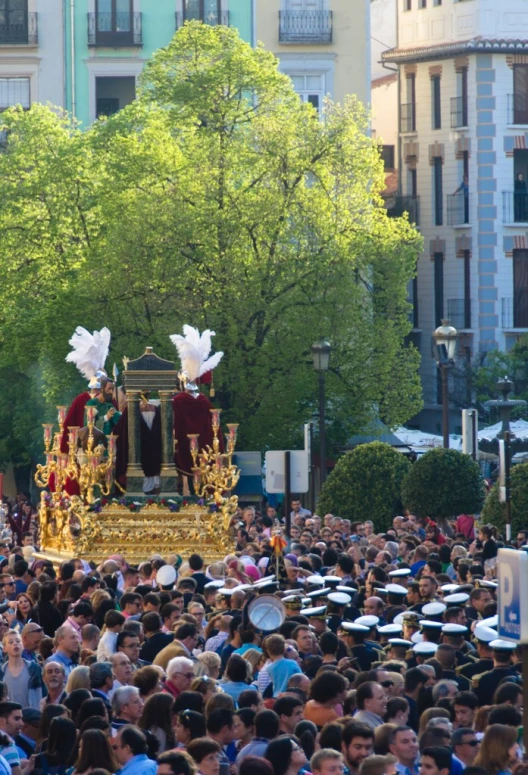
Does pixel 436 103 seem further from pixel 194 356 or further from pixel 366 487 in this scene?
pixel 194 356

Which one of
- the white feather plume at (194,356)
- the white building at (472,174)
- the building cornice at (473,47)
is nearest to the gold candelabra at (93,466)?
the white feather plume at (194,356)

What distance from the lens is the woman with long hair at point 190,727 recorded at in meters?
11.8

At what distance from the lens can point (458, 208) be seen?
55188mm

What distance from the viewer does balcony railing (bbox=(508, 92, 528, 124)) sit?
54.7m

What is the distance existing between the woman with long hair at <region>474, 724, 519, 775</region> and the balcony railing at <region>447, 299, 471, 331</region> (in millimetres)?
44253

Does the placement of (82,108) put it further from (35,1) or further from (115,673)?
(115,673)

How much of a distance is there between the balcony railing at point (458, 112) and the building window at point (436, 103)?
540 mm

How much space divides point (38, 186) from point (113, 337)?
207 inches

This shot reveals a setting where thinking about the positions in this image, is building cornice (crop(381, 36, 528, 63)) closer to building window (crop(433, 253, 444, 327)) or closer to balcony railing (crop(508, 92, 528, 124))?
balcony railing (crop(508, 92, 528, 124))

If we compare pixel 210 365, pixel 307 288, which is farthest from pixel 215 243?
pixel 210 365

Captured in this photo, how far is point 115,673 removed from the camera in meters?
13.9

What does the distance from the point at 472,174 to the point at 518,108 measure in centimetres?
205

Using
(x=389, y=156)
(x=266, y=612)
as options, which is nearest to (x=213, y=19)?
(x=389, y=156)

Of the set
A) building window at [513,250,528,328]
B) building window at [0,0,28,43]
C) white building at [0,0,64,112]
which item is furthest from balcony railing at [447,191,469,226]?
building window at [0,0,28,43]
